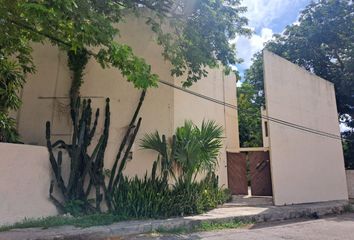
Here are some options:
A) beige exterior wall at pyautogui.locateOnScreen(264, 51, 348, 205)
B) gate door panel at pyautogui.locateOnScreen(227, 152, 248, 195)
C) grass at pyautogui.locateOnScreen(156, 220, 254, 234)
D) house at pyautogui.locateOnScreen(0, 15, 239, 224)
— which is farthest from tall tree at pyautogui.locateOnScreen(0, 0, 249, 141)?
gate door panel at pyautogui.locateOnScreen(227, 152, 248, 195)

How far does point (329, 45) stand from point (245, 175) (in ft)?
29.9

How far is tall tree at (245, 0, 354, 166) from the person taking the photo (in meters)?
17.6

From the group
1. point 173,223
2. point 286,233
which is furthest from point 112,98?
point 286,233

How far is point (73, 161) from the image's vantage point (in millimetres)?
9281

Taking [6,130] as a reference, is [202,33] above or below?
above

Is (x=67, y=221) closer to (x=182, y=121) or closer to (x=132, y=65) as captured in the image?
(x=132, y=65)

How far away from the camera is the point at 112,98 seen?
34.5 feet

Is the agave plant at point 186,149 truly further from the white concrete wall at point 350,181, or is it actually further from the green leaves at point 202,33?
the white concrete wall at point 350,181

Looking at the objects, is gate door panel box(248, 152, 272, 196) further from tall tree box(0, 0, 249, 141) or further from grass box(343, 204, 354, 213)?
tall tree box(0, 0, 249, 141)

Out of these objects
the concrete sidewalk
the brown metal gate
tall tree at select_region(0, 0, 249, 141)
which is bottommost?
the concrete sidewalk

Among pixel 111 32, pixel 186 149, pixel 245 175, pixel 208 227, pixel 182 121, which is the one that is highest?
pixel 111 32

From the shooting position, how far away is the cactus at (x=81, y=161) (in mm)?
9031

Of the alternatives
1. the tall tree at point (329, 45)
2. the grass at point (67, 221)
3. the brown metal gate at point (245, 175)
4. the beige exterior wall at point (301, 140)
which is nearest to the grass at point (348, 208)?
the beige exterior wall at point (301, 140)

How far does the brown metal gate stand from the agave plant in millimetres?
5030
